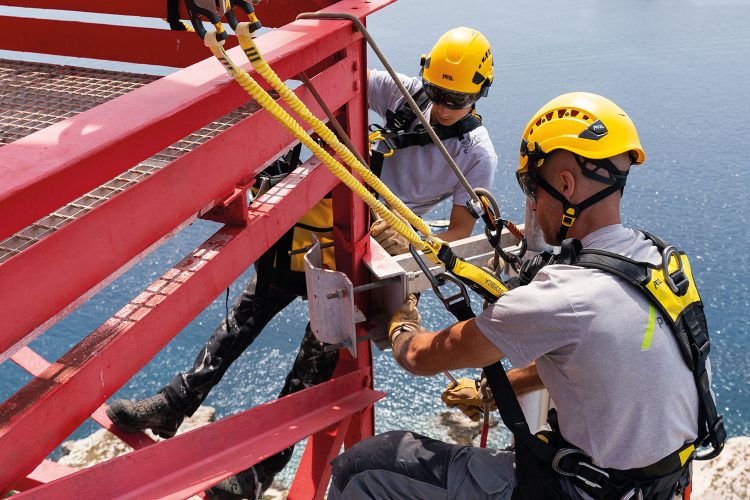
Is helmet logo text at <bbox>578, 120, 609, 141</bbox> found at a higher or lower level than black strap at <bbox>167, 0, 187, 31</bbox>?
lower

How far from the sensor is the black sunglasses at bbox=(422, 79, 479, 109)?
12.0 feet

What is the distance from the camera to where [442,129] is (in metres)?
3.68

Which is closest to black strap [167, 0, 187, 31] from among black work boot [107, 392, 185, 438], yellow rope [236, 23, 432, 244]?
yellow rope [236, 23, 432, 244]

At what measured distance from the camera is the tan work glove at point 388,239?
334 cm

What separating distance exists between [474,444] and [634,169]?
16.6ft

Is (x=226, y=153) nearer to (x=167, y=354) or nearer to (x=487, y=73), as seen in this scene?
(x=487, y=73)

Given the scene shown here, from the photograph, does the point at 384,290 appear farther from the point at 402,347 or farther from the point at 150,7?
the point at 150,7

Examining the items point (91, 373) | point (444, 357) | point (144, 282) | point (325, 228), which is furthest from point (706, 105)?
point (91, 373)

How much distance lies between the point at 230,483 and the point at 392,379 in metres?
3.25

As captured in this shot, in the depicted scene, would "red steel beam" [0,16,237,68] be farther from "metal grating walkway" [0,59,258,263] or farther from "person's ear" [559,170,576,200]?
"person's ear" [559,170,576,200]

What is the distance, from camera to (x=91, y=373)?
1715mm

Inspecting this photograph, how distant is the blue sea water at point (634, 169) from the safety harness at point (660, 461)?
396 centimetres

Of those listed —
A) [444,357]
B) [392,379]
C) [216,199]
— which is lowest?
[392,379]

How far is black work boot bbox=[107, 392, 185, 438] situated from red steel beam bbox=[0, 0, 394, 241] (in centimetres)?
224
